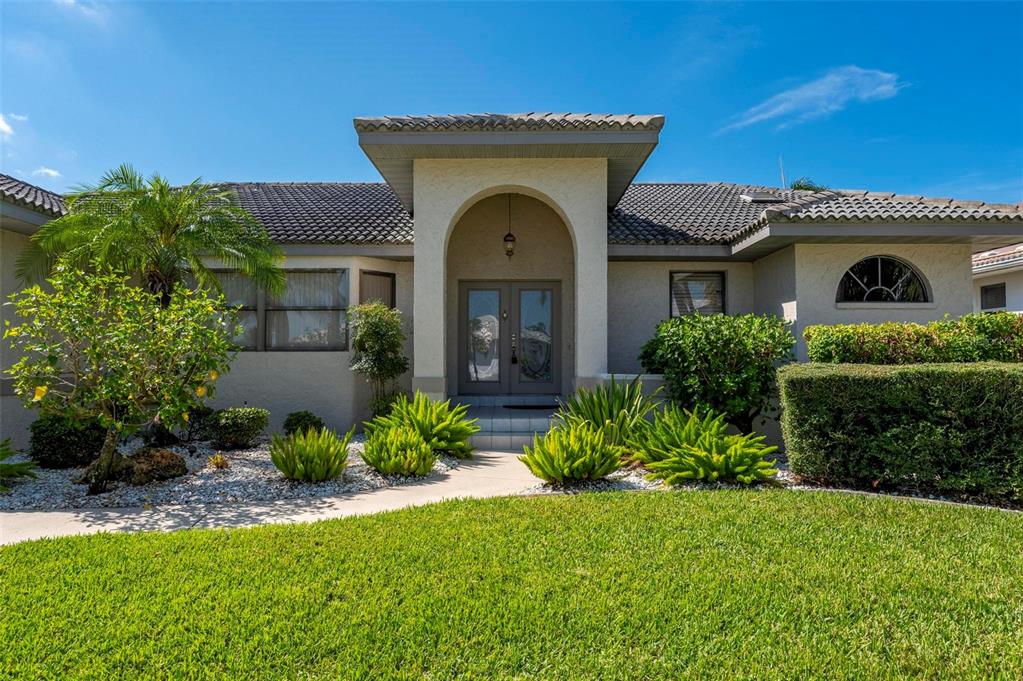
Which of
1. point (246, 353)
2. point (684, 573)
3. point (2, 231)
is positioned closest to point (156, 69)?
point (2, 231)

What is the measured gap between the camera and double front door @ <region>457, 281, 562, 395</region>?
1351 cm

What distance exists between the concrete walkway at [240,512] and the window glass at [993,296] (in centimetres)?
2025

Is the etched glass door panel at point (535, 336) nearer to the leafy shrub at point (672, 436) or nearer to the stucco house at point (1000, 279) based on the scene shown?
the leafy shrub at point (672, 436)

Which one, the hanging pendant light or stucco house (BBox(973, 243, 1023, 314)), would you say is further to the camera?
stucco house (BBox(973, 243, 1023, 314))

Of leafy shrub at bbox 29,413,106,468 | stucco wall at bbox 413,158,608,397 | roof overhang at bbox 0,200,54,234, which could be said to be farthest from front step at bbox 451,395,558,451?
roof overhang at bbox 0,200,54,234

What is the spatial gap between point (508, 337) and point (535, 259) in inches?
87.9

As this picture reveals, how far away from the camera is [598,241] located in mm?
10555

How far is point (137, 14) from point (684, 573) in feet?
41.4

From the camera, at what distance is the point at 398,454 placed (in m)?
7.53

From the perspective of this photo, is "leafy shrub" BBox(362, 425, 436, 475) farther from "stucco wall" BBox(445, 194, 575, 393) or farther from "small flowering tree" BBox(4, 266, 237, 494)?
"stucco wall" BBox(445, 194, 575, 393)

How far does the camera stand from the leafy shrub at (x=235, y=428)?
947 cm

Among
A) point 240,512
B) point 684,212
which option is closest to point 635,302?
point 684,212

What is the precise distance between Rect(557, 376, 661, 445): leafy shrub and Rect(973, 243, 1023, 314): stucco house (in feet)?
48.8

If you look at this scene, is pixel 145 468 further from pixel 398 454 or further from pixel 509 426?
pixel 509 426
